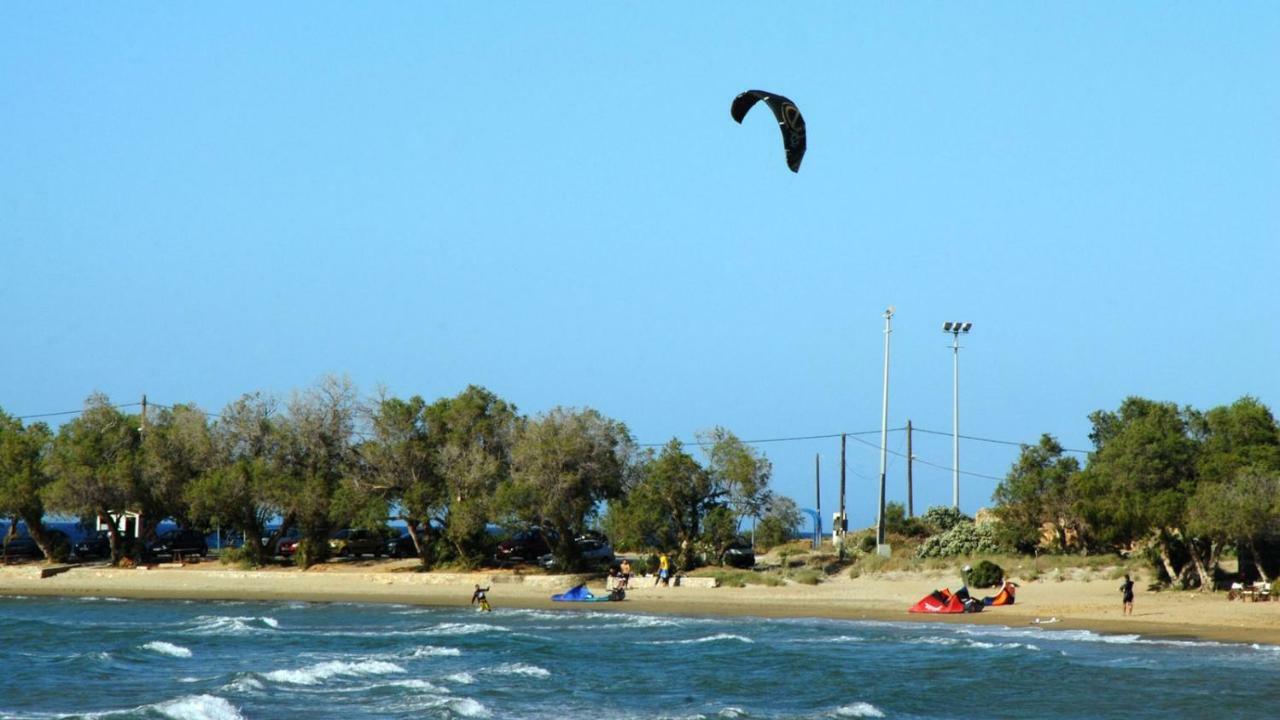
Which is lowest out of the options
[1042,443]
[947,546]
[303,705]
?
[303,705]

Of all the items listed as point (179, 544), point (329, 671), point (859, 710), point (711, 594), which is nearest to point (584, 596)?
point (711, 594)

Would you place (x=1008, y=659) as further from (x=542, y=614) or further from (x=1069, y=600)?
(x=542, y=614)

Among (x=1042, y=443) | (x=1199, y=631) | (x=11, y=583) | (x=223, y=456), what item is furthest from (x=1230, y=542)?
(x=11, y=583)

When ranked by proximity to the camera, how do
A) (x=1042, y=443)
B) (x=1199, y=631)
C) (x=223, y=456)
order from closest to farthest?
(x=1199, y=631) < (x=1042, y=443) < (x=223, y=456)

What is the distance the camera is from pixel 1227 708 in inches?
973

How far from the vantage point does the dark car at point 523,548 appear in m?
52.6

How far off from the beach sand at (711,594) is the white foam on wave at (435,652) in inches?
365

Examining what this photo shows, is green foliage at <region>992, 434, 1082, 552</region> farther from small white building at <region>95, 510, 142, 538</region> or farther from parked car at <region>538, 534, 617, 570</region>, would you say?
small white building at <region>95, 510, 142, 538</region>

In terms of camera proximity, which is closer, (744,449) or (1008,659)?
(1008,659)

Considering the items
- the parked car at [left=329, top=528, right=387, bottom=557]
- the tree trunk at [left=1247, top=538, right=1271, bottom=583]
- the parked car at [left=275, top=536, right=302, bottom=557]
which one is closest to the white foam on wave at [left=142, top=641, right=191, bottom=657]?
the parked car at [left=275, top=536, right=302, bottom=557]

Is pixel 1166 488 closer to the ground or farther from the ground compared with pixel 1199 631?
farther from the ground

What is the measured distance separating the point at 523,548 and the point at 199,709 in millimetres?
28501

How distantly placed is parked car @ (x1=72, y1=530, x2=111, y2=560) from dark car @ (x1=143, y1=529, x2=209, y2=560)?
6.15 feet

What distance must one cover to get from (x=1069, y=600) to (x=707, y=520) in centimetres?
1192
